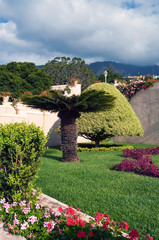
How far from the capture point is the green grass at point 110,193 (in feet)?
11.0

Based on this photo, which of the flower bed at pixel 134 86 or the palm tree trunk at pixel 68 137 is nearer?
the palm tree trunk at pixel 68 137

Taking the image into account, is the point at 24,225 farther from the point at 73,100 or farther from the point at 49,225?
the point at 73,100

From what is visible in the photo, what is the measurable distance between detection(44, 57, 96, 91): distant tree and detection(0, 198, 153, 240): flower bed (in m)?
53.3

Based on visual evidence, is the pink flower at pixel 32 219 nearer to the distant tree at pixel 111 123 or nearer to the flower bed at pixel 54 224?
the flower bed at pixel 54 224

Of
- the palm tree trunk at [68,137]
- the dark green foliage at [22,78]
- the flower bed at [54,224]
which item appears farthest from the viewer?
the dark green foliage at [22,78]

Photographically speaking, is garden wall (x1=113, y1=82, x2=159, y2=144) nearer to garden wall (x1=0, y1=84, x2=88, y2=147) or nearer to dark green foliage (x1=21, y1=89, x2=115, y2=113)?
garden wall (x1=0, y1=84, x2=88, y2=147)

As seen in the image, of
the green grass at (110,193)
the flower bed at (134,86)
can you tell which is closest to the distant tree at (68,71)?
the flower bed at (134,86)

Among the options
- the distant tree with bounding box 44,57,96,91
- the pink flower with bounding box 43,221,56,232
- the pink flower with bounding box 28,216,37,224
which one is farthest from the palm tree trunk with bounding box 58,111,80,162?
the distant tree with bounding box 44,57,96,91

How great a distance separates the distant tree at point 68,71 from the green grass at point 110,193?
167 ft

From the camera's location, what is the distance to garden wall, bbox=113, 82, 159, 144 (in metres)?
15.3

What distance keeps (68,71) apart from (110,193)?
185 feet

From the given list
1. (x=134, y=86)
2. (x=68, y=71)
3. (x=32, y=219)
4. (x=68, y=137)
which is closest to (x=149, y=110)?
(x=134, y=86)

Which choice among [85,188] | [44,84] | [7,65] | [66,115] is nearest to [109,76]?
[44,84]

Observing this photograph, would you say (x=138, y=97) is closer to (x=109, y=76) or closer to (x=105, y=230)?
(x=105, y=230)
